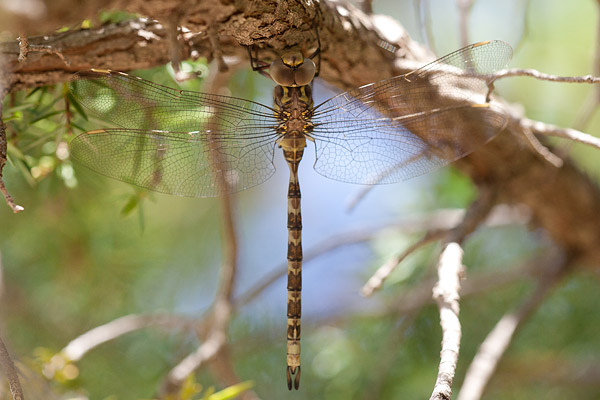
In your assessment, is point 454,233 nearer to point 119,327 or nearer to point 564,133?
point 564,133

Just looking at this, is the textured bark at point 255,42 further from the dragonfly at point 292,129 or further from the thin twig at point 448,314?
the thin twig at point 448,314

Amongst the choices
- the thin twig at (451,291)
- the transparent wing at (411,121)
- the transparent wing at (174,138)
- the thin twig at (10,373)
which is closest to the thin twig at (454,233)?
the thin twig at (451,291)

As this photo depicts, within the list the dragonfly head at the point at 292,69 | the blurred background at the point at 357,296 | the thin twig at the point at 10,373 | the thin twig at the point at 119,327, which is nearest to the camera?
the thin twig at the point at 10,373

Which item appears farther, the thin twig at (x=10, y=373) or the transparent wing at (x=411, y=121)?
the transparent wing at (x=411, y=121)

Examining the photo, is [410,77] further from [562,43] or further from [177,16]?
[562,43]

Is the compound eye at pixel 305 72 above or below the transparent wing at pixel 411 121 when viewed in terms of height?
below

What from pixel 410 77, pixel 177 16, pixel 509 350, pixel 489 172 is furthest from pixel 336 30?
pixel 509 350

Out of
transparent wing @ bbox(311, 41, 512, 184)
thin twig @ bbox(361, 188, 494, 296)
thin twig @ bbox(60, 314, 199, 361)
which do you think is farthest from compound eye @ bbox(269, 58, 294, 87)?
thin twig @ bbox(60, 314, 199, 361)
